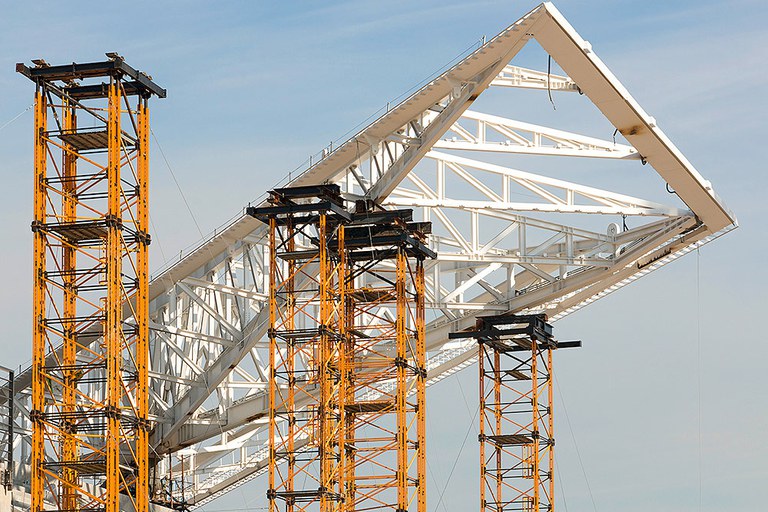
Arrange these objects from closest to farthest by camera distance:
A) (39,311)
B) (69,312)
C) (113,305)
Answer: (113,305) < (39,311) < (69,312)

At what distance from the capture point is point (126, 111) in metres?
58.7

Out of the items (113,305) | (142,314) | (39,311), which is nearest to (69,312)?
(39,311)

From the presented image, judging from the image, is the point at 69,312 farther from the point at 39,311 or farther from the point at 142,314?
the point at 142,314

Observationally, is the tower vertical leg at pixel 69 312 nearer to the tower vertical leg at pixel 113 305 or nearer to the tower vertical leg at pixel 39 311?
the tower vertical leg at pixel 39 311

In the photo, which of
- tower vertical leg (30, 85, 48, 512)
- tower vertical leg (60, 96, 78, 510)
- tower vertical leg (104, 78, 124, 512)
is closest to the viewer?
tower vertical leg (104, 78, 124, 512)

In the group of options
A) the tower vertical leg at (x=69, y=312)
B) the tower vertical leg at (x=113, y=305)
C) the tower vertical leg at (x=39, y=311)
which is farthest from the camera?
the tower vertical leg at (x=69, y=312)

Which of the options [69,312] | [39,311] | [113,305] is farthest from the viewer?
[69,312]

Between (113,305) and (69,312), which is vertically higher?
(69,312)

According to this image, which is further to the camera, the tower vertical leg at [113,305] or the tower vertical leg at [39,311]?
the tower vertical leg at [39,311]

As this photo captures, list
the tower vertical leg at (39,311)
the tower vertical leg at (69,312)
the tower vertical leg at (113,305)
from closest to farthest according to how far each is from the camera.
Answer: the tower vertical leg at (113,305)
the tower vertical leg at (39,311)
the tower vertical leg at (69,312)

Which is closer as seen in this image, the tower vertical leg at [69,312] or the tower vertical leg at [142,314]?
the tower vertical leg at [142,314]

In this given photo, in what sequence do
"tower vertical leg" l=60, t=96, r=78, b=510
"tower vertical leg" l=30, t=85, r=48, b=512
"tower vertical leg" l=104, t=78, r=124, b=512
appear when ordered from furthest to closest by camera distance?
"tower vertical leg" l=60, t=96, r=78, b=510 → "tower vertical leg" l=30, t=85, r=48, b=512 → "tower vertical leg" l=104, t=78, r=124, b=512

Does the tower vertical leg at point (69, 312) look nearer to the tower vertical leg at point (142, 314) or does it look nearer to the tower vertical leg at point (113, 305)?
the tower vertical leg at point (113, 305)

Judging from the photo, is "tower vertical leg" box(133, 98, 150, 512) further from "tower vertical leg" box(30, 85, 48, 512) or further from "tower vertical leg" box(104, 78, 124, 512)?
"tower vertical leg" box(30, 85, 48, 512)
